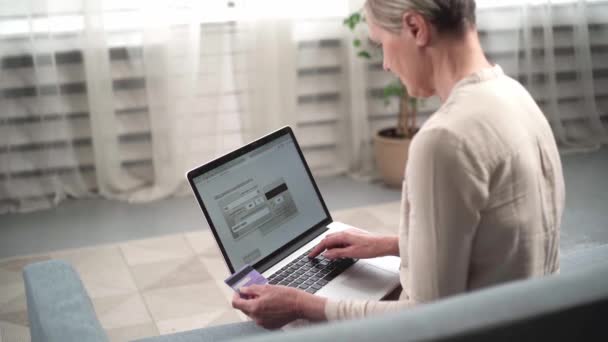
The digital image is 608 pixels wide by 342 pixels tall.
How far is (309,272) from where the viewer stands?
164 cm

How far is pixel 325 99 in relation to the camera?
4148mm

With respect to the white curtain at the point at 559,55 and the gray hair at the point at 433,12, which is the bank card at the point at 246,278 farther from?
the white curtain at the point at 559,55

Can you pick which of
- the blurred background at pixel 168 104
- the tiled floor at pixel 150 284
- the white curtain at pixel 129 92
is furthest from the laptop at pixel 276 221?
the white curtain at pixel 129 92

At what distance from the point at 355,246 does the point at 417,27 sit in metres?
0.57

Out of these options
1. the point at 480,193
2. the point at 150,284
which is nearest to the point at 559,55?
the point at 150,284

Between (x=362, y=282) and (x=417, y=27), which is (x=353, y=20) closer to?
(x=362, y=282)

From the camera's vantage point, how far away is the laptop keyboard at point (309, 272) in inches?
62.7

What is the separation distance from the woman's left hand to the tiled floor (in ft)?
4.16

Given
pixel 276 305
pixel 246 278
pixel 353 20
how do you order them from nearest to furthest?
pixel 276 305 < pixel 246 278 < pixel 353 20

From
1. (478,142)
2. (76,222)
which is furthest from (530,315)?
(76,222)

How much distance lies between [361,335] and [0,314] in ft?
7.49

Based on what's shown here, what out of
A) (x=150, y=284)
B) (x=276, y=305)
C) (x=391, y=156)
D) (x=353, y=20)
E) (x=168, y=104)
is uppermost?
(x=353, y=20)

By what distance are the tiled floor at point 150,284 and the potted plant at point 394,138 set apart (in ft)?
1.30

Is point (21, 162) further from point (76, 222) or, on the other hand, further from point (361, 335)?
point (361, 335)
